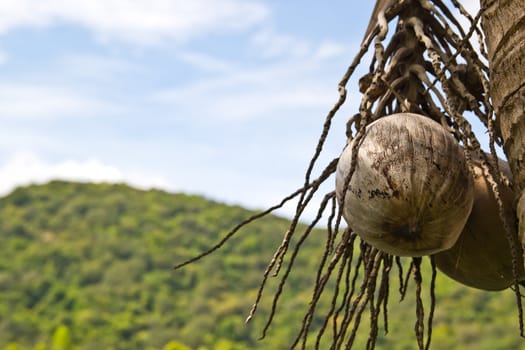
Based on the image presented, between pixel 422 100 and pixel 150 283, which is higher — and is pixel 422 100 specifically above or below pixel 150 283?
below

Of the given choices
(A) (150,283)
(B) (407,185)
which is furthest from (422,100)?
(A) (150,283)

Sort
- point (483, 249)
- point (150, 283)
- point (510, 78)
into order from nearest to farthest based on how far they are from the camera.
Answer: point (510, 78) < point (483, 249) < point (150, 283)

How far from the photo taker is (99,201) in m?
64.2

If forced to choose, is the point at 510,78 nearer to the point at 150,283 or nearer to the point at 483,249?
the point at 483,249

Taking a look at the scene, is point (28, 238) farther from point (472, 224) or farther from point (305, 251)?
point (472, 224)

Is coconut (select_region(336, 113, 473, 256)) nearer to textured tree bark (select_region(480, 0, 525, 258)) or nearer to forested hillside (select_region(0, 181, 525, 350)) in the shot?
textured tree bark (select_region(480, 0, 525, 258))

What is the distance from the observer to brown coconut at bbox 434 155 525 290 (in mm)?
1524

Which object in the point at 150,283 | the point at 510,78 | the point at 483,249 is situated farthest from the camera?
the point at 150,283

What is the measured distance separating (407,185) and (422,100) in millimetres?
299

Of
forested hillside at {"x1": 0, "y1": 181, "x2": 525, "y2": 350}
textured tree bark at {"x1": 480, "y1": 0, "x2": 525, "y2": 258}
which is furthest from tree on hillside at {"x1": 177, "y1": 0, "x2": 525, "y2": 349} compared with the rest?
forested hillside at {"x1": 0, "y1": 181, "x2": 525, "y2": 350}

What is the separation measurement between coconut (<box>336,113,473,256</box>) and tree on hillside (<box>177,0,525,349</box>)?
0.03 metres

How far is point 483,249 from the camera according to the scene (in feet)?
5.15

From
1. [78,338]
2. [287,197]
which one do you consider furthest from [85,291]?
[287,197]

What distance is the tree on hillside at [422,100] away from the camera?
1324mm
